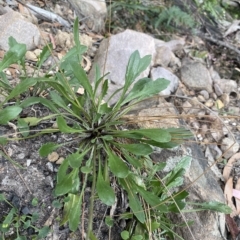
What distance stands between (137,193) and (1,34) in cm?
134

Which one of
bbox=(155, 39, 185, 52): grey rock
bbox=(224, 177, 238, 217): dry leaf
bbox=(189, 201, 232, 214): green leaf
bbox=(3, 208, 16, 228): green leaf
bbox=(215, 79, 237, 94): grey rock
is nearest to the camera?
bbox=(3, 208, 16, 228): green leaf

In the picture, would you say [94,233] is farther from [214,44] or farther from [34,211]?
[214,44]

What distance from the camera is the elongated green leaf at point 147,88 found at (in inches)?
76.9

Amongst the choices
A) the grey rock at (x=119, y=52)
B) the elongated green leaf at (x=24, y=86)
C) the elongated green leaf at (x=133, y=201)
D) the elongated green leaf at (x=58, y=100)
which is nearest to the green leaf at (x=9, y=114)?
the elongated green leaf at (x=24, y=86)

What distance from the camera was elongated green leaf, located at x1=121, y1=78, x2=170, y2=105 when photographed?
1954 mm

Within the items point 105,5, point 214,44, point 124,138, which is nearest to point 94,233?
point 124,138

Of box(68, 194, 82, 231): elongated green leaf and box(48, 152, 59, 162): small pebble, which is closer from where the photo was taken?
box(68, 194, 82, 231): elongated green leaf

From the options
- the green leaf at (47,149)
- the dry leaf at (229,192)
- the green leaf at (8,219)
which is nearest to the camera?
the green leaf at (8,219)

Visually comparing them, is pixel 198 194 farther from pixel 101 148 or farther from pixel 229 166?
pixel 101 148

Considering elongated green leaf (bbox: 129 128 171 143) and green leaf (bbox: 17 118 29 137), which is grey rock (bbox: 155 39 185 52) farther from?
green leaf (bbox: 17 118 29 137)

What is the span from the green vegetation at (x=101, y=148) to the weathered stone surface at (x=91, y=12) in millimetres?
1169

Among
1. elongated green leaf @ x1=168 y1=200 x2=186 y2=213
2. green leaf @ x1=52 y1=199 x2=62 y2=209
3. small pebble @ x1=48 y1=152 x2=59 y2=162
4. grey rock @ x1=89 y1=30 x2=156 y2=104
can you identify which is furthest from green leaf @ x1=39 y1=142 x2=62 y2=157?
grey rock @ x1=89 y1=30 x2=156 y2=104

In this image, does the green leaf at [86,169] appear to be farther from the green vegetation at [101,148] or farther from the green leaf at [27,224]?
the green leaf at [27,224]

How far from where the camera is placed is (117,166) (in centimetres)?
169
